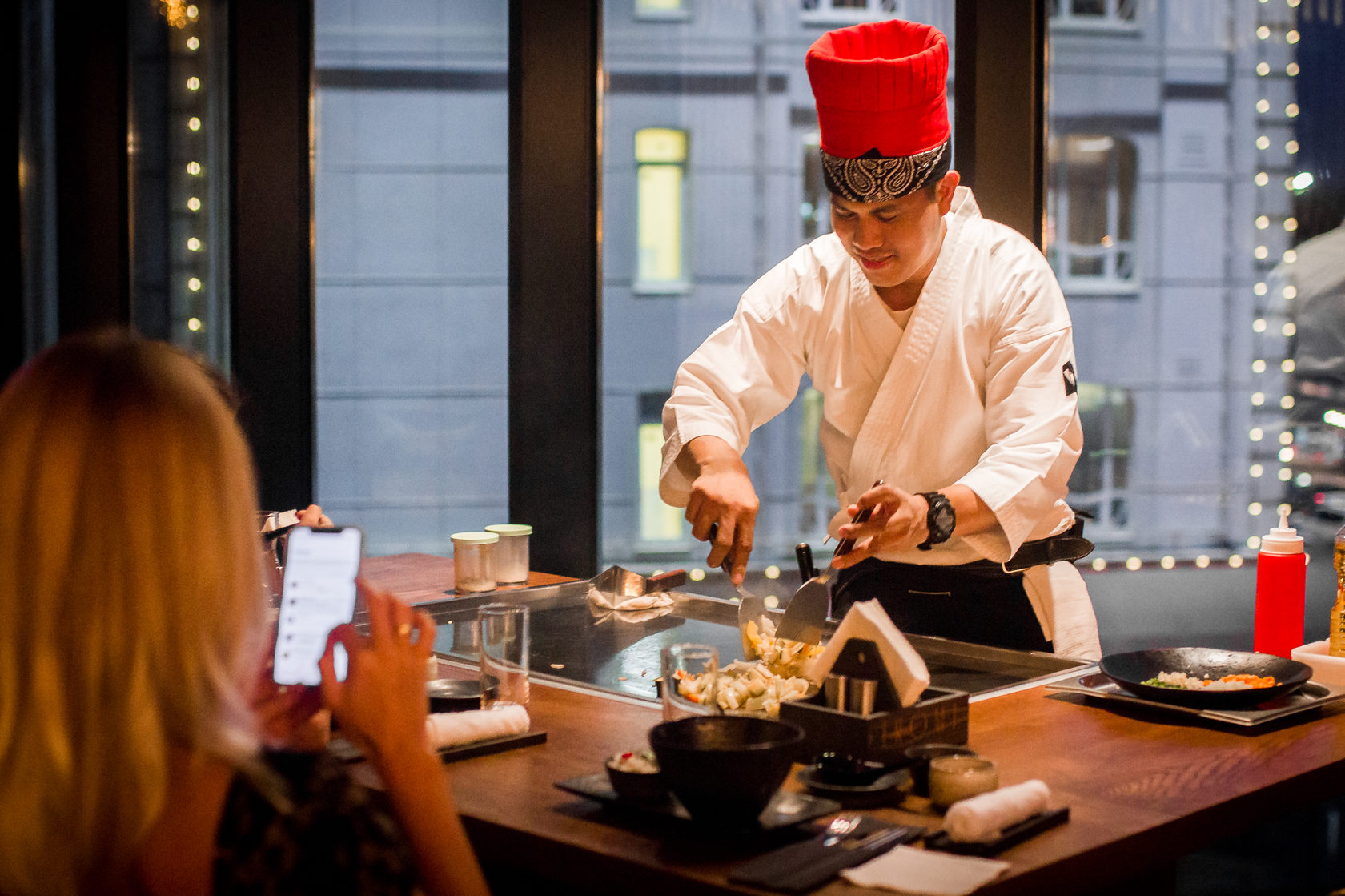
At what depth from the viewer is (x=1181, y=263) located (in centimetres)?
337

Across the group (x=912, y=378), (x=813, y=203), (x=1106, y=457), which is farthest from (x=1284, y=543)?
(x=813, y=203)

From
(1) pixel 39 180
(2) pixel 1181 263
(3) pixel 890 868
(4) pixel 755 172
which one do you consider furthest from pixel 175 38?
(3) pixel 890 868

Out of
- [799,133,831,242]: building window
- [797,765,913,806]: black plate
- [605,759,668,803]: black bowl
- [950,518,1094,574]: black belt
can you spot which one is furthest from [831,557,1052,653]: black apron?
[799,133,831,242]: building window

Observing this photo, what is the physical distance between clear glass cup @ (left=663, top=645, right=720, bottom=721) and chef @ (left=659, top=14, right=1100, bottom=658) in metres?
0.44

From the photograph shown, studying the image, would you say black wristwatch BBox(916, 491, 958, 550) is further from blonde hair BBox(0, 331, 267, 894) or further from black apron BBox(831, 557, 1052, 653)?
blonde hair BBox(0, 331, 267, 894)

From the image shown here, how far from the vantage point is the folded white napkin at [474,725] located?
1350 millimetres

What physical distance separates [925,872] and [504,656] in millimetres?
665

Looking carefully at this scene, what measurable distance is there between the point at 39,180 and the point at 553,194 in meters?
1.91

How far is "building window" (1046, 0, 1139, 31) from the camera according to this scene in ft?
10.8

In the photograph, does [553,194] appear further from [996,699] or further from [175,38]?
[996,699]

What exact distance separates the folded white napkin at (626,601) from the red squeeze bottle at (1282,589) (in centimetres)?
100

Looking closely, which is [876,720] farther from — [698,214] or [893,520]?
[698,214]

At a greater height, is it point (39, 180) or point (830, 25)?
point (830, 25)

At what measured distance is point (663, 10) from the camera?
3.59 meters
